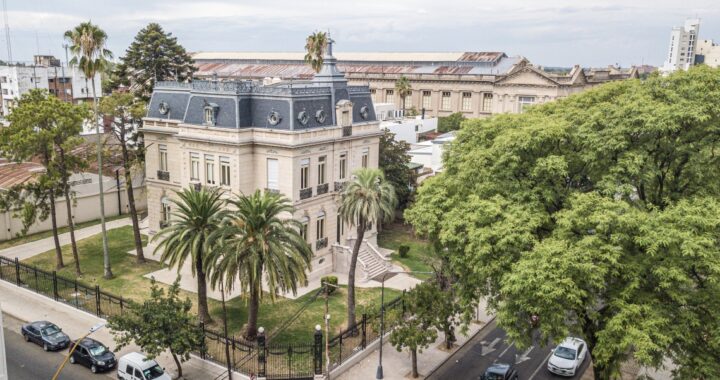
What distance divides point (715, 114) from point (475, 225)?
11527 mm

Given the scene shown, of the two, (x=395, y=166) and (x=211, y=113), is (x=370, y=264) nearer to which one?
(x=395, y=166)

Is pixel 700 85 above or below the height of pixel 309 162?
above

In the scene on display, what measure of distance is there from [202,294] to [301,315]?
686 centimetres

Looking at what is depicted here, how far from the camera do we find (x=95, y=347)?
33.1 meters

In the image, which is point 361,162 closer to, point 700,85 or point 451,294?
point 451,294

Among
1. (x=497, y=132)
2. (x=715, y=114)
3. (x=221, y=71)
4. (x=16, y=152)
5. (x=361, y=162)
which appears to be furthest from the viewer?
(x=221, y=71)

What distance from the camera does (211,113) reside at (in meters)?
43.9

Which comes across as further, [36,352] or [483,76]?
[483,76]

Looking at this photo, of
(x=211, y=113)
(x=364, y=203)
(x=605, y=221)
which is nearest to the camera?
(x=605, y=221)

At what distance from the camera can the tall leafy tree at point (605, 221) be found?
2278cm

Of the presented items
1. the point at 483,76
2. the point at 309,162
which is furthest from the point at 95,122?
the point at 483,76

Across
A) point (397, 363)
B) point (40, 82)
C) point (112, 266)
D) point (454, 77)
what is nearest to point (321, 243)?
point (397, 363)

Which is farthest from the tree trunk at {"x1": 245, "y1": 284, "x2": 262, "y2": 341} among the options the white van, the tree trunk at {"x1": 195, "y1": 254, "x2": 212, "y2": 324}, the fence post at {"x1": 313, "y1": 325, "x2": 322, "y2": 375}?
the white van

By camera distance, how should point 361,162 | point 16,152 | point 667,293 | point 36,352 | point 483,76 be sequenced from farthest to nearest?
1. point 483,76
2. point 361,162
3. point 16,152
4. point 36,352
5. point 667,293
